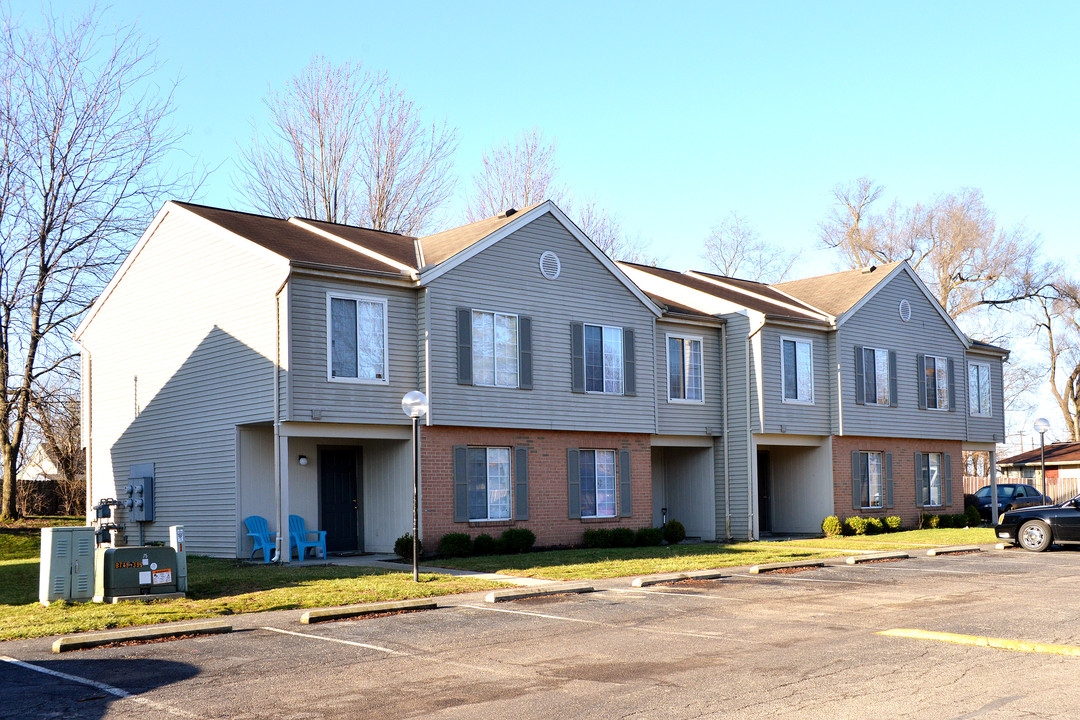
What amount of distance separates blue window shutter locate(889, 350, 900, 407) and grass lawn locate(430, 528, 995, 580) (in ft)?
17.2

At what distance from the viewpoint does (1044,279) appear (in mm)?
53719

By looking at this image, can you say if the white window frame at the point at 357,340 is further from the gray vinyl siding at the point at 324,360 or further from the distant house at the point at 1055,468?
the distant house at the point at 1055,468

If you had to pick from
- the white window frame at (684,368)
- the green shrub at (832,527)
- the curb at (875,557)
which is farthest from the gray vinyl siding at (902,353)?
the curb at (875,557)

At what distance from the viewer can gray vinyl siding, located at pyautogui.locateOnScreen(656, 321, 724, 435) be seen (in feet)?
84.9

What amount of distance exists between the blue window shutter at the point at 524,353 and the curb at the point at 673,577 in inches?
264

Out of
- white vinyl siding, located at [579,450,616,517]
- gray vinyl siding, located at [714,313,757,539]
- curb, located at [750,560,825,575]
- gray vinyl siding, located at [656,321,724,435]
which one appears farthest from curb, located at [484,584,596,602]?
gray vinyl siding, located at [714,313,757,539]

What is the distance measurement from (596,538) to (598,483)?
146 centimetres

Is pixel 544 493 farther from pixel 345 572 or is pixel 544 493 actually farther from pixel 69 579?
pixel 69 579

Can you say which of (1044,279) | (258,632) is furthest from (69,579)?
(1044,279)

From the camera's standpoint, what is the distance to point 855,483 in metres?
29.5

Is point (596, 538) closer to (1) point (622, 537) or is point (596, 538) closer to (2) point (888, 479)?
(1) point (622, 537)

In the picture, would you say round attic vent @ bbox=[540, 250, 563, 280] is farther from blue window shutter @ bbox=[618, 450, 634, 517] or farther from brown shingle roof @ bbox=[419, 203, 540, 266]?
blue window shutter @ bbox=[618, 450, 634, 517]

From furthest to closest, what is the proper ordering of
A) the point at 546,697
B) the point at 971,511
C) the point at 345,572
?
the point at 971,511
the point at 345,572
the point at 546,697

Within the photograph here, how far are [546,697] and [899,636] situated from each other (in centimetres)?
445
